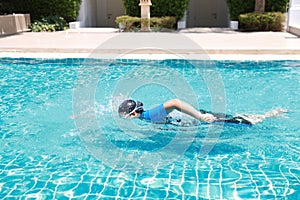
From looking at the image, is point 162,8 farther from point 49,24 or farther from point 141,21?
point 49,24

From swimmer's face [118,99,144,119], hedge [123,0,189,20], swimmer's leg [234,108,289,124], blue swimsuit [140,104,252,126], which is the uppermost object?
hedge [123,0,189,20]

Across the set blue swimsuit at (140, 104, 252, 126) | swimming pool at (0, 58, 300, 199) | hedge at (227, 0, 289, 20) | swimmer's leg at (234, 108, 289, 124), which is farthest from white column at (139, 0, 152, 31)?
blue swimsuit at (140, 104, 252, 126)

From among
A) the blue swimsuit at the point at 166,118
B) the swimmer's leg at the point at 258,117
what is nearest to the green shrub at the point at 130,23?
the swimmer's leg at the point at 258,117

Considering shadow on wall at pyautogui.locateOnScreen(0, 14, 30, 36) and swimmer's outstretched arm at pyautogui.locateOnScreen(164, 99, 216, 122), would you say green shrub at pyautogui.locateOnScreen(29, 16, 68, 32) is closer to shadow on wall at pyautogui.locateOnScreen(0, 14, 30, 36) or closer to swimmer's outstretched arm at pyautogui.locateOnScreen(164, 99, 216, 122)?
shadow on wall at pyautogui.locateOnScreen(0, 14, 30, 36)

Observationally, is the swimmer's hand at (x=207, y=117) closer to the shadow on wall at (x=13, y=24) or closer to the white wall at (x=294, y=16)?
the white wall at (x=294, y=16)

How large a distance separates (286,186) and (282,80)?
517cm

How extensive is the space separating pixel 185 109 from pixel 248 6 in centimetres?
1394

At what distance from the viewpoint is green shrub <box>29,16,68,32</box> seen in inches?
675

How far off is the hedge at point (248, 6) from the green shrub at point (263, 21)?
3.02 ft

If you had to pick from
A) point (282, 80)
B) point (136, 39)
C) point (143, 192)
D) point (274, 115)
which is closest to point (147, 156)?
point (143, 192)

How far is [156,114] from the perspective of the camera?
15.9ft

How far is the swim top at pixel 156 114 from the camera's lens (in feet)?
15.8

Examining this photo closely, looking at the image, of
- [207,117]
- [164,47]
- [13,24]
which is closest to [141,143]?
[207,117]

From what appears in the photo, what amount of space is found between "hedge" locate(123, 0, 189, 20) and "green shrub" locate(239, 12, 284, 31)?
3.10 m
